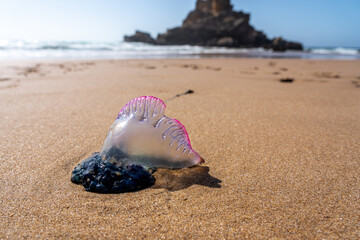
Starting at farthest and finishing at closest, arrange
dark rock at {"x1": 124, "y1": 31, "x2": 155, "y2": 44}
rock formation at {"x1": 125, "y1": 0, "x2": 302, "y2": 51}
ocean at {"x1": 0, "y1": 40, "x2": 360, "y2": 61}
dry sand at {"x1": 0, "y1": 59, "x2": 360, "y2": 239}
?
dark rock at {"x1": 124, "y1": 31, "x2": 155, "y2": 44}
rock formation at {"x1": 125, "y1": 0, "x2": 302, "y2": 51}
ocean at {"x1": 0, "y1": 40, "x2": 360, "y2": 61}
dry sand at {"x1": 0, "y1": 59, "x2": 360, "y2": 239}

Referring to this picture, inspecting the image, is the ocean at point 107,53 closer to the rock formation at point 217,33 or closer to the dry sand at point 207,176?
the dry sand at point 207,176

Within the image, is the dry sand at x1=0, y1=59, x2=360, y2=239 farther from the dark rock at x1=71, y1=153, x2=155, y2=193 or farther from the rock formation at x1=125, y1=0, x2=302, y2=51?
the rock formation at x1=125, y1=0, x2=302, y2=51

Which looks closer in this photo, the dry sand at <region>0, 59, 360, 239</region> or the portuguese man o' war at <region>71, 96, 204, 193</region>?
the dry sand at <region>0, 59, 360, 239</region>

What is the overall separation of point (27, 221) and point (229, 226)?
0.71m

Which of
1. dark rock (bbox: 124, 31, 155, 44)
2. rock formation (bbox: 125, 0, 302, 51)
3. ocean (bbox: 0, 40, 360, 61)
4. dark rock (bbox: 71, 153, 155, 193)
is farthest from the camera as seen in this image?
dark rock (bbox: 124, 31, 155, 44)

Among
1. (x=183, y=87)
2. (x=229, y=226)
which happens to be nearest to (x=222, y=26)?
(x=183, y=87)

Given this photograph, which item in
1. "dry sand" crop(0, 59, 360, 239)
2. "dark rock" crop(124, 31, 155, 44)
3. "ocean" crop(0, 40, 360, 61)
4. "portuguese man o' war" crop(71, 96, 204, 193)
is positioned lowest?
"dry sand" crop(0, 59, 360, 239)

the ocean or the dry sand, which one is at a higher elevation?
the ocean

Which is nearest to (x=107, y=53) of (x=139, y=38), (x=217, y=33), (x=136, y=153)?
(x=136, y=153)

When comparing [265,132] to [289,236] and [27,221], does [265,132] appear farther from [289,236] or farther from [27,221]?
[27,221]

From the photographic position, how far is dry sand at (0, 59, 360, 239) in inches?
35.9

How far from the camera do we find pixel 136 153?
3.72 feet

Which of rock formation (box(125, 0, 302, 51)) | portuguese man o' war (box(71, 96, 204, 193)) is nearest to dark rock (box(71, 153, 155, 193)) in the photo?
portuguese man o' war (box(71, 96, 204, 193))

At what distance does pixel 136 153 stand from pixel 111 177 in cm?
14
